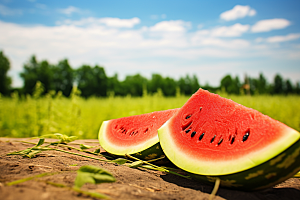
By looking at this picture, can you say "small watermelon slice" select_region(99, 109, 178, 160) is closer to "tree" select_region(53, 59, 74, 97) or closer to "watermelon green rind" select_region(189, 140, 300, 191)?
"watermelon green rind" select_region(189, 140, 300, 191)

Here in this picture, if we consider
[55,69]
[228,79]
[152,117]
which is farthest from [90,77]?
[152,117]

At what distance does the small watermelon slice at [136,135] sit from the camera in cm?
198

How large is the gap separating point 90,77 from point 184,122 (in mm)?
42065

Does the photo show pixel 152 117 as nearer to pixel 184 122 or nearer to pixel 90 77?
pixel 184 122

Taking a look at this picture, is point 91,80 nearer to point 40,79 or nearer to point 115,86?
point 115,86

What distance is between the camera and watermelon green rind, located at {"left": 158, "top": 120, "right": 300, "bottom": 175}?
1.25 m

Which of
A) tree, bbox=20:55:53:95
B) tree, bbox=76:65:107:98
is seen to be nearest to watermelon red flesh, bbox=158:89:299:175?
tree, bbox=20:55:53:95

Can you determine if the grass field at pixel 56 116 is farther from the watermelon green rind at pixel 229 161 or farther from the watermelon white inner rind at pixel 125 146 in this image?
the watermelon green rind at pixel 229 161

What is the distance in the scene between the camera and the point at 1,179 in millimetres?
1253

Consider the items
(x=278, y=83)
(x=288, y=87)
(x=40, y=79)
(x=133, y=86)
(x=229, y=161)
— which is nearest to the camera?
(x=229, y=161)

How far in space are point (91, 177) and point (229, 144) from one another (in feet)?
3.33

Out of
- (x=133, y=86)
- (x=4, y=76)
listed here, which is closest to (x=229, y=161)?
(x=4, y=76)

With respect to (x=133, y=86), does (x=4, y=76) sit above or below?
above

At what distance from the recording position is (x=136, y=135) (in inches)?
90.4
